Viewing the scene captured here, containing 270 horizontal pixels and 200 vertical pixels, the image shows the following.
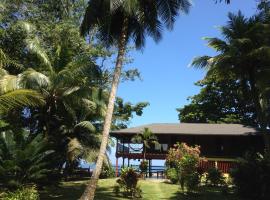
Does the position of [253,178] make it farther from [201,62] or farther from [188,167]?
[201,62]

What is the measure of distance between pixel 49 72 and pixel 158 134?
1391 centimetres

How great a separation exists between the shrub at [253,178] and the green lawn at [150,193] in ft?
2.46

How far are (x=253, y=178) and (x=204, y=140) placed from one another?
16006 mm

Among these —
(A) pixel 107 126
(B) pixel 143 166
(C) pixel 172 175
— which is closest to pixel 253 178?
(C) pixel 172 175

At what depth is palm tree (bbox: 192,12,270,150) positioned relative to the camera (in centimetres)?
2598

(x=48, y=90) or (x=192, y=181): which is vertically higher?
(x=48, y=90)

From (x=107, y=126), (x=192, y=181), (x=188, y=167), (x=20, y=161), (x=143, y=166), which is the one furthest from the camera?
(x=143, y=166)

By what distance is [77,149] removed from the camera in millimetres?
27297

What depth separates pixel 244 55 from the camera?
1040 inches

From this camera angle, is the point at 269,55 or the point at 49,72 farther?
the point at 49,72

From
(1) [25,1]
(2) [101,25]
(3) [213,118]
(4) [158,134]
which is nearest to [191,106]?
(3) [213,118]

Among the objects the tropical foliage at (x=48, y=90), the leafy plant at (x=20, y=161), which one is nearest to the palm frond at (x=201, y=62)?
the tropical foliage at (x=48, y=90)

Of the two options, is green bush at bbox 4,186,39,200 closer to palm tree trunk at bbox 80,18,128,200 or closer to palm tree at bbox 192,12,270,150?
palm tree trunk at bbox 80,18,128,200

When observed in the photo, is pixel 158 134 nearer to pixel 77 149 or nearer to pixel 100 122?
pixel 100 122
